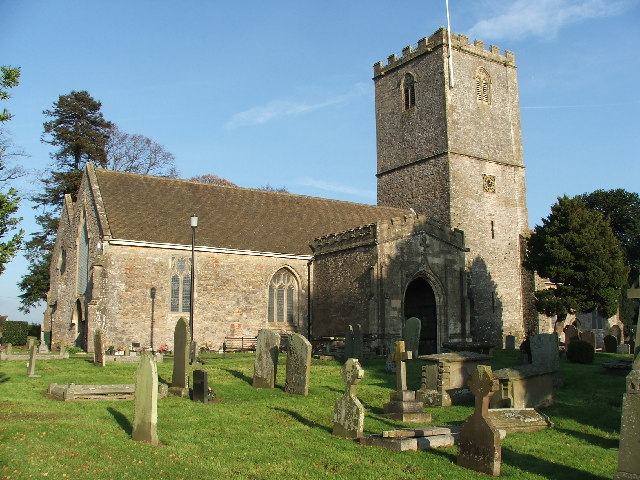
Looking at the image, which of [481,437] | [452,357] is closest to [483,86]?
[452,357]

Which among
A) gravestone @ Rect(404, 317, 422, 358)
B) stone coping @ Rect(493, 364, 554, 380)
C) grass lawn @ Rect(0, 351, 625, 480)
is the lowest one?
grass lawn @ Rect(0, 351, 625, 480)

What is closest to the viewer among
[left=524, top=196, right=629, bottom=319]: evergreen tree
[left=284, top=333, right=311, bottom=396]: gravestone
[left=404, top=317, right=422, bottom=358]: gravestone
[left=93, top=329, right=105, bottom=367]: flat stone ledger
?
[left=284, top=333, right=311, bottom=396]: gravestone

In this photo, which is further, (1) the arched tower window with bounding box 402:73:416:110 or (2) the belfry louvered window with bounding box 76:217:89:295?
(1) the arched tower window with bounding box 402:73:416:110

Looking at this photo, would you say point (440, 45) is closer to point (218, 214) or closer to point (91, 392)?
point (218, 214)

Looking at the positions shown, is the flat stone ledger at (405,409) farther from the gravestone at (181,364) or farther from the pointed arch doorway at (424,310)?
the pointed arch doorway at (424,310)

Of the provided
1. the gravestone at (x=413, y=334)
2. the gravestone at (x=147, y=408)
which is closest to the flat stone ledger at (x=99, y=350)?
the gravestone at (x=413, y=334)

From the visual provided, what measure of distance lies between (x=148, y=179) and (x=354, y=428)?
2403 centimetres

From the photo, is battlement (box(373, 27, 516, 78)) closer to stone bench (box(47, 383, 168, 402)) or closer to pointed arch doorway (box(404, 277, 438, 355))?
pointed arch doorway (box(404, 277, 438, 355))

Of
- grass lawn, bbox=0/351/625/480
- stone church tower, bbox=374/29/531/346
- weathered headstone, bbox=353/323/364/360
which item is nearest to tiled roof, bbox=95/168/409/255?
stone church tower, bbox=374/29/531/346

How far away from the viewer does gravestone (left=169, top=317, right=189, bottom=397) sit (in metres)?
15.2

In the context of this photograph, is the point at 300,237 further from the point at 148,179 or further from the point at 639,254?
the point at 639,254

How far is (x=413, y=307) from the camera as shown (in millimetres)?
30688

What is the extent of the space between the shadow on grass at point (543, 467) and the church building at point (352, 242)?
51.1 feet

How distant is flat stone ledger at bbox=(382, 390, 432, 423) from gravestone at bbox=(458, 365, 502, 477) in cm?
318
